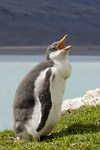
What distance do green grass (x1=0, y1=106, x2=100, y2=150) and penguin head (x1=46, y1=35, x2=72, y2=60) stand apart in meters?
1.60

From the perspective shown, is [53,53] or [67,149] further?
[53,53]

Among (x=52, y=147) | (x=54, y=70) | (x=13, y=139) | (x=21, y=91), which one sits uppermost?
(x=54, y=70)

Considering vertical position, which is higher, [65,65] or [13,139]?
[65,65]

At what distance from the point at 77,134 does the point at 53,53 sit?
1.72m

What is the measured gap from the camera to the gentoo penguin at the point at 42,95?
6992 millimetres

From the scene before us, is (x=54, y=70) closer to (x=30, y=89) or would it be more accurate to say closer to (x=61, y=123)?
(x=30, y=89)

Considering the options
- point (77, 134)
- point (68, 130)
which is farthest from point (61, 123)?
point (77, 134)

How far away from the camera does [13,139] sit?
27.2ft

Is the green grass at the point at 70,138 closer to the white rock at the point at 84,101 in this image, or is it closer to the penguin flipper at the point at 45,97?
the penguin flipper at the point at 45,97

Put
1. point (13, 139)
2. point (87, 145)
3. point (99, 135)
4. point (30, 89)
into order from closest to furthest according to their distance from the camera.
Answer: point (87, 145) → point (99, 135) → point (30, 89) → point (13, 139)

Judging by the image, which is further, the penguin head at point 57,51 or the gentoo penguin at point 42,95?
the penguin head at point 57,51

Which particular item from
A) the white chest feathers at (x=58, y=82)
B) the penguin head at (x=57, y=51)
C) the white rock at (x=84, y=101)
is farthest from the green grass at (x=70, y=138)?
the white rock at (x=84, y=101)

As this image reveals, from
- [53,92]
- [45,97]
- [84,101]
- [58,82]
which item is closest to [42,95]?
[45,97]

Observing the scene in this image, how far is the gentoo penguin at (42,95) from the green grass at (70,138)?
344 mm
